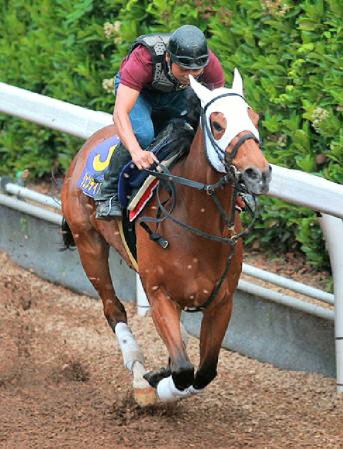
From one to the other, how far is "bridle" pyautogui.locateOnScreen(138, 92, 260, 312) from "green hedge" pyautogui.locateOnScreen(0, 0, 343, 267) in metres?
1.26

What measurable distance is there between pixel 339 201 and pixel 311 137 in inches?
57.5

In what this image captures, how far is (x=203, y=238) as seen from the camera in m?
6.51

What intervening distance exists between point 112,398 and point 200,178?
1.75 meters

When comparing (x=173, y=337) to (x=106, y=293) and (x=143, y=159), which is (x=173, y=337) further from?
(x=106, y=293)

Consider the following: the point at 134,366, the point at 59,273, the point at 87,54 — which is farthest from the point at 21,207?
the point at 134,366

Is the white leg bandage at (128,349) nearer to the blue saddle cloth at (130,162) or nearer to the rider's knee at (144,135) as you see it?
the blue saddle cloth at (130,162)

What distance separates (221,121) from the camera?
6.09 m

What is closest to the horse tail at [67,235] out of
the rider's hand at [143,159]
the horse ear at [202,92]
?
the rider's hand at [143,159]

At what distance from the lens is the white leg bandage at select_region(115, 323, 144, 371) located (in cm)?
747

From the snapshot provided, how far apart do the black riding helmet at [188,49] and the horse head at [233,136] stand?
138 mm

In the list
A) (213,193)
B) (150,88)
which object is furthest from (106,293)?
(213,193)

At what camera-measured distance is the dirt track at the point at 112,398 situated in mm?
6730

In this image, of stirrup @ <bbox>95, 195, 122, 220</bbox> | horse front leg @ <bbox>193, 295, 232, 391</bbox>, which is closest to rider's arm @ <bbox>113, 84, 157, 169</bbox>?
stirrup @ <bbox>95, 195, 122, 220</bbox>

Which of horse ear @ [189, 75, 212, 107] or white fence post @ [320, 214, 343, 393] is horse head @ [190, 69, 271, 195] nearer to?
horse ear @ [189, 75, 212, 107]
